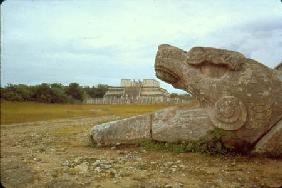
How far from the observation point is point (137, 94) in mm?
58031

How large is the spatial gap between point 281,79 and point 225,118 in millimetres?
1962

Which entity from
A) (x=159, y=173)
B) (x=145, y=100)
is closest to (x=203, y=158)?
(x=159, y=173)

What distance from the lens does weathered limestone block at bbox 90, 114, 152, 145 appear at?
12.8 metres

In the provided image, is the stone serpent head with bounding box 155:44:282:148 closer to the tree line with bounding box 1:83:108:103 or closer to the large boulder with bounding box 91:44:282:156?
the large boulder with bounding box 91:44:282:156

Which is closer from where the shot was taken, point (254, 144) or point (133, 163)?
point (133, 163)

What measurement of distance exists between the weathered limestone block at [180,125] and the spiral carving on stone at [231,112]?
472 mm

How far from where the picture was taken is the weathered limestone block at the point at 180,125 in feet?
39.1

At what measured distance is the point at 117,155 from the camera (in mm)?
11719

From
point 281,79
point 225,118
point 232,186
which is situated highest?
point 281,79

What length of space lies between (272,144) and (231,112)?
50.4 inches

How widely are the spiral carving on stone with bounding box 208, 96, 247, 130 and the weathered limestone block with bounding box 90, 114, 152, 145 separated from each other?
92.6 inches

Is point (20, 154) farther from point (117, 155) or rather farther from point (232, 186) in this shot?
point (232, 186)

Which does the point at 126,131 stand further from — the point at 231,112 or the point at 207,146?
the point at 231,112

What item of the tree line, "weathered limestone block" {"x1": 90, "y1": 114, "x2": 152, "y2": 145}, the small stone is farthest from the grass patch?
the tree line
